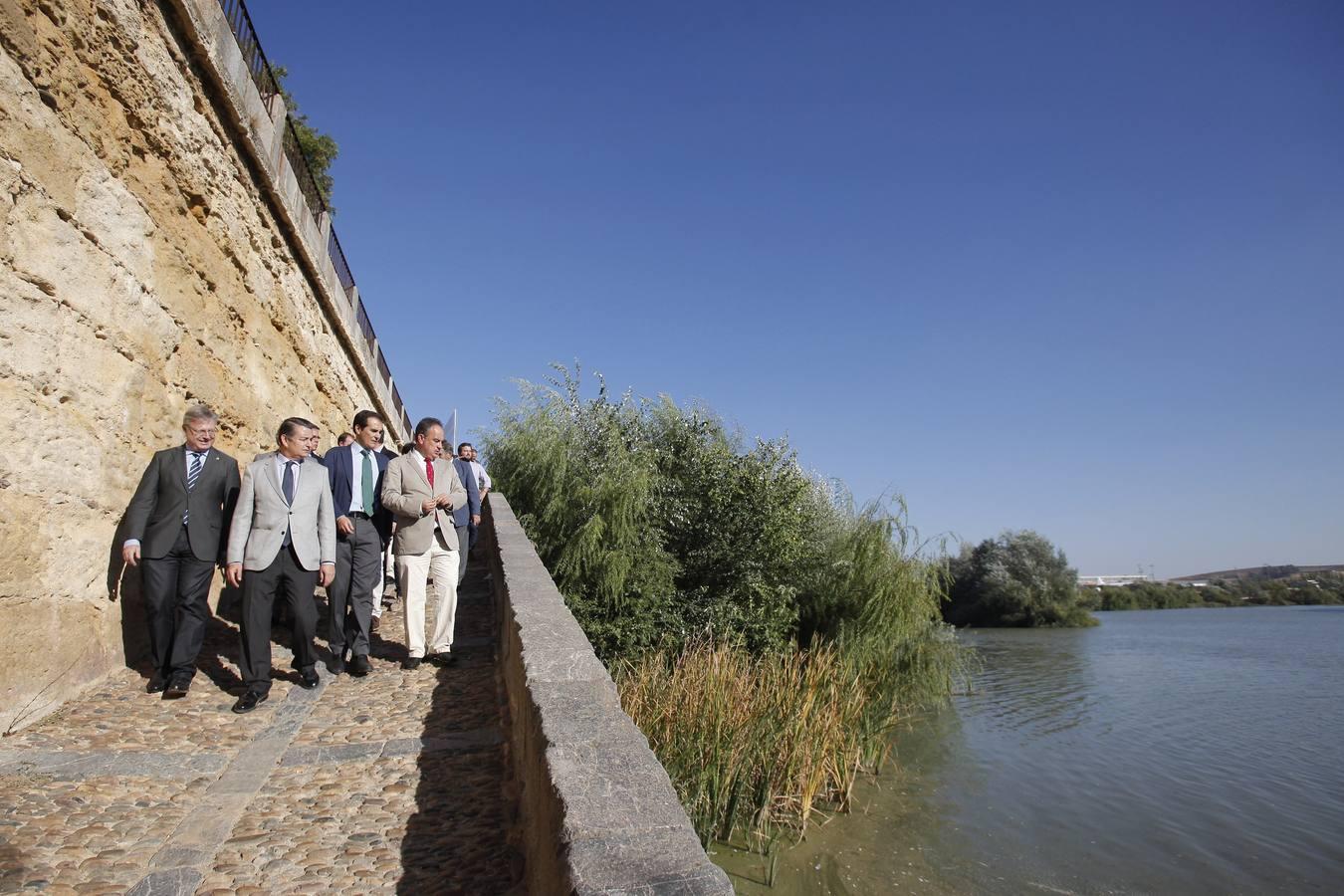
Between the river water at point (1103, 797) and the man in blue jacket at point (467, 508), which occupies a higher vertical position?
the man in blue jacket at point (467, 508)

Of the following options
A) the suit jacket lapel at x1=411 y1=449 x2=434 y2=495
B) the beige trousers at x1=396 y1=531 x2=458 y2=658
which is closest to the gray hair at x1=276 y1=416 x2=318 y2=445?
the suit jacket lapel at x1=411 y1=449 x2=434 y2=495

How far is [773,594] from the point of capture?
13.6 m

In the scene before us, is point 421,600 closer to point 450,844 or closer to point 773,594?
point 450,844

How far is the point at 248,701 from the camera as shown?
167 inches

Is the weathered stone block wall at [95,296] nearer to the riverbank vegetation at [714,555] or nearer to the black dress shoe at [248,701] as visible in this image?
the black dress shoe at [248,701]

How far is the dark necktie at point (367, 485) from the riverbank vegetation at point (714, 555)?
5.08m

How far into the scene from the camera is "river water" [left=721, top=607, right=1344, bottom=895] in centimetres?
703

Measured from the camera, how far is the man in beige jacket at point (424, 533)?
5312 millimetres

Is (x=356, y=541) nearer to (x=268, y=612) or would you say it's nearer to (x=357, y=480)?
(x=357, y=480)

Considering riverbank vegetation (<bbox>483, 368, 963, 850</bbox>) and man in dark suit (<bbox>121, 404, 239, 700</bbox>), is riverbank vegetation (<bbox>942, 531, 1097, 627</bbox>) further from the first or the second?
man in dark suit (<bbox>121, 404, 239, 700</bbox>)

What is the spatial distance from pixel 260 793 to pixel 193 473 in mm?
2213

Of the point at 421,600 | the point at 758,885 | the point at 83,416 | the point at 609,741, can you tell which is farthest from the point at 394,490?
the point at 758,885

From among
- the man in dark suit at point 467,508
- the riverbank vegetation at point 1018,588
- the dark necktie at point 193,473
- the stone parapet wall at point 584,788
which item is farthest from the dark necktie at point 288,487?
the riverbank vegetation at point 1018,588

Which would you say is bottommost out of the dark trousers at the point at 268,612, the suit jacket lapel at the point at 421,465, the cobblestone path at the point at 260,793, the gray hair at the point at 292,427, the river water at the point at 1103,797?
the river water at the point at 1103,797
